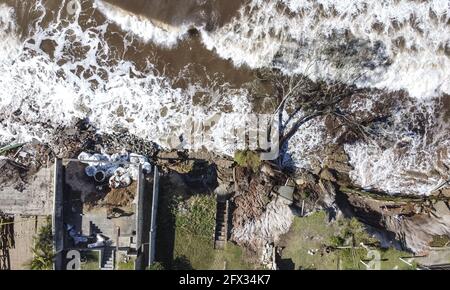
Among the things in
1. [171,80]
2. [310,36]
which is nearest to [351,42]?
[310,36]

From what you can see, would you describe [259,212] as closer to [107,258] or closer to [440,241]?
[107,258]

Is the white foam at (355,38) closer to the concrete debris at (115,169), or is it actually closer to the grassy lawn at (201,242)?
the concrete debris at (115,169)

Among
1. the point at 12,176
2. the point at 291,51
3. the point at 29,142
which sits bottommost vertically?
the point at 12,176

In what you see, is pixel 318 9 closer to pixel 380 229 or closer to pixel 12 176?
pixel 380 229

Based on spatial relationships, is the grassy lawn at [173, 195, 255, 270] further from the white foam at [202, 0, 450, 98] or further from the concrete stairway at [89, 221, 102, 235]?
the white foam at [202, 0, 450, 98]

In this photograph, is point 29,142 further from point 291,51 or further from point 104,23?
point 291,51

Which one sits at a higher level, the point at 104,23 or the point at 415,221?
the point at 104,23

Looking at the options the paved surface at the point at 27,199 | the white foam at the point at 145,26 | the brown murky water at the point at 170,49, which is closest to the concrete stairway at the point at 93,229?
the paved surface at the point at 27,199
